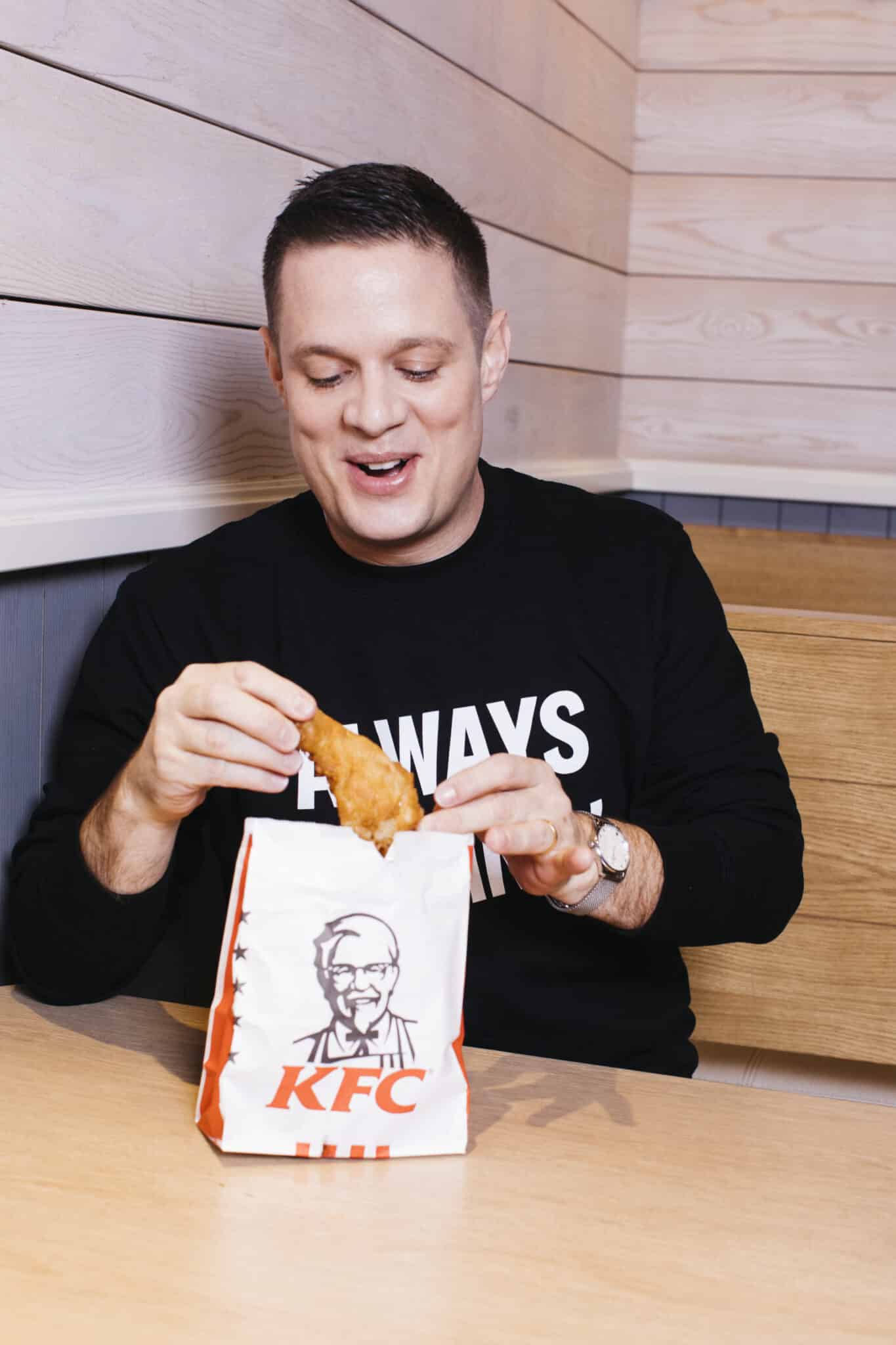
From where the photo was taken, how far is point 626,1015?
1265mm

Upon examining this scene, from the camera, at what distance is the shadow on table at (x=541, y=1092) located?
891mm

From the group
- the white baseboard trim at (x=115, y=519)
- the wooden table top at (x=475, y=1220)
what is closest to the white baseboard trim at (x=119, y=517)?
the white baseboard trim at (x=115, y=519)

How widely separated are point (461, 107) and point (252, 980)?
153 cm

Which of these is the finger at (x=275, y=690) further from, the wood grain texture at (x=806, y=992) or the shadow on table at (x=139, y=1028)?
the wood grain texture at (x=806, y=992)

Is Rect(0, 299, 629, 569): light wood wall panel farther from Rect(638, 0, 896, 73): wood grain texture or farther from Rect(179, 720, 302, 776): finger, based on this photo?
Rect(638, 0, 896, 73): wood grain texture

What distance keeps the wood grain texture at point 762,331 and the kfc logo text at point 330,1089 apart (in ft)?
7.72

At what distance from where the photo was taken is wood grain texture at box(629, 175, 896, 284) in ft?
9.19

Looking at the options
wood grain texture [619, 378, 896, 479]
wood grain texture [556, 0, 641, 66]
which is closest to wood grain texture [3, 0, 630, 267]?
wood grain texture [556, 0, 641, 66]

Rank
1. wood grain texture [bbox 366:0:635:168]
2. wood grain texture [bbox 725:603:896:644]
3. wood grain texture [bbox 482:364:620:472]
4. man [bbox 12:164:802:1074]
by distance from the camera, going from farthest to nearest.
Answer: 1. wood grain texture [bbox 482:364:620:472]
2. wood grain texture [bbox 366:0:635:168]
3. wood grain texture [bbox 725:603:896:644]
4. man [bbox 12:164:802:1074]

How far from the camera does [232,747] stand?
0.88 meters

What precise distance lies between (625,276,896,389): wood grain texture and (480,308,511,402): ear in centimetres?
166

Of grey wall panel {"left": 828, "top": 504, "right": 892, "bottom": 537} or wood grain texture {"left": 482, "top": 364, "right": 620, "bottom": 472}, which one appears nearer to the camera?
wood grain texture {"left": 482, "top": 364, "right": 620, "bottom": 472}

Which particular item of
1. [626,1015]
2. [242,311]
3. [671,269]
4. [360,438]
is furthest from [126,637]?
[671,269]

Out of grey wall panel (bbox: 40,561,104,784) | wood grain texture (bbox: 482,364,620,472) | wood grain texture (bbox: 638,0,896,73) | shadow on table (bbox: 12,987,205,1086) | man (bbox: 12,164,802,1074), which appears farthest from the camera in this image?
wood grain texture (bbox: 638,0,896,73)
